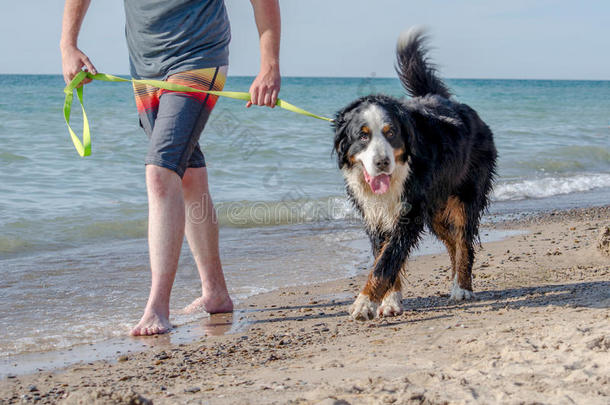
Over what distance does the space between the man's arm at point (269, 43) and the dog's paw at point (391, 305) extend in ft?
4.23

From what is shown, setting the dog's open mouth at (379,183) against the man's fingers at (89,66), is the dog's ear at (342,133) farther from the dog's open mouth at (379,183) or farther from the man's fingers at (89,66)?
the man's fingers at (89,66)

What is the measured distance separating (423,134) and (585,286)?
131 cm

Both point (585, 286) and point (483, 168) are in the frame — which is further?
point (483, 168)

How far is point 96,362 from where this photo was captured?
2.97 meters

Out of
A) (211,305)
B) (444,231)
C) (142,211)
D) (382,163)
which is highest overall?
(382,163)

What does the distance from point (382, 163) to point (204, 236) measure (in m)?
1.07

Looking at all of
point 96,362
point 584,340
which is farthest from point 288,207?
point 584,340

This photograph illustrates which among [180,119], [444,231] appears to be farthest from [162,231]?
[444,231]

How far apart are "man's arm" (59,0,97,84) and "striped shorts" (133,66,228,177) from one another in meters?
0.38

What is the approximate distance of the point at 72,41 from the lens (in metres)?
3.28

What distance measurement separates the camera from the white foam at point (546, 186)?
870 centimetres

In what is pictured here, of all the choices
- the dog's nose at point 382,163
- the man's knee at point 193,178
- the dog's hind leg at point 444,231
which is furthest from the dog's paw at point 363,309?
the man's knee at point 193,178

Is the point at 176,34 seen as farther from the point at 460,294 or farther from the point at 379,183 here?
the point at 460,294

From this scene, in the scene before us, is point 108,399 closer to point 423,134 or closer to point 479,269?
point 423,134
